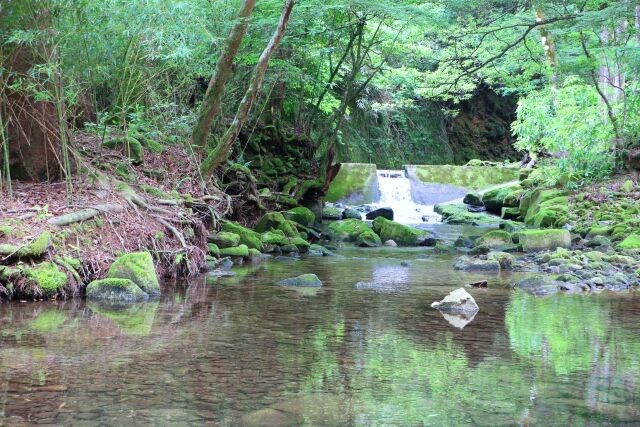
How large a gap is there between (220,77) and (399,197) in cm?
1239

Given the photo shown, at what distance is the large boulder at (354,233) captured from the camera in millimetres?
15031

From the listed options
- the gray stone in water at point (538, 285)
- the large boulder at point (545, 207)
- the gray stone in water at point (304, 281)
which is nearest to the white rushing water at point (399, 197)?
the large boulder at point (545, 207)

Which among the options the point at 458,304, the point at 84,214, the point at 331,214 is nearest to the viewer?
the point at 458,304

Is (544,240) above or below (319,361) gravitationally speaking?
above

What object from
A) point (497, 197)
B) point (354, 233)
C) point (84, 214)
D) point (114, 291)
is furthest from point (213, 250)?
point (497, 197)

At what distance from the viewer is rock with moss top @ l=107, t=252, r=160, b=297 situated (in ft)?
25.6

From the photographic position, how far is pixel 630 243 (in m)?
12.2

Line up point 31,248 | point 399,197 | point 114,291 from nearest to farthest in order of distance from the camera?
point 31,248, point 114,291, point 399,197

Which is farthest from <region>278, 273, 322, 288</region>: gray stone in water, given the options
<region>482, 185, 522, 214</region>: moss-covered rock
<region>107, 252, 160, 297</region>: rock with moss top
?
<region>482, 185, 522, 214</region>: moss-covered rock

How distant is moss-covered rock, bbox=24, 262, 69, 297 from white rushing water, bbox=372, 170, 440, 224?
14382 mm

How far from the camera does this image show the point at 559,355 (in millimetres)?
5348

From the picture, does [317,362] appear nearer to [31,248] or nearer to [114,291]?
[114,291]

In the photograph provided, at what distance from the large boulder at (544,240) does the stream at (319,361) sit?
189 inches

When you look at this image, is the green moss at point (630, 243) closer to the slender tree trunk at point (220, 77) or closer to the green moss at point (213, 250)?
the green moss at point (213, 250)
